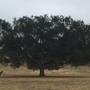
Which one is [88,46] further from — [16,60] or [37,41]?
[16,60]

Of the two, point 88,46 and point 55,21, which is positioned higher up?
point 55,21

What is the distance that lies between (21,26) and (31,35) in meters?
2.18

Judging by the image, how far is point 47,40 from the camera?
Result: 44.2 m

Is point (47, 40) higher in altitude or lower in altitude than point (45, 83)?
higher

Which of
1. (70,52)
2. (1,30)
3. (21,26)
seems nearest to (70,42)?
(70,52)

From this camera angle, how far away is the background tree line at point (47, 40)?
44031 millimetres

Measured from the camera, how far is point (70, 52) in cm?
4422

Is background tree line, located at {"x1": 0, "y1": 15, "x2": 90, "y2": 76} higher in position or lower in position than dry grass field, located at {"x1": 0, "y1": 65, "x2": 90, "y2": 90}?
higher

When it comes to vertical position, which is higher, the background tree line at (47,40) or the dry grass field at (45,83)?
the background tree line at (47,40)

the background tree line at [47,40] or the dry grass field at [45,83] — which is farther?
the background tree line at [47,40]

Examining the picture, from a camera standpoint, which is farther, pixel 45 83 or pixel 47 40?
pixel 47 40

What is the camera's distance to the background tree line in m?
44.0

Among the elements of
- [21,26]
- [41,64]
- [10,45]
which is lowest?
[41,64]

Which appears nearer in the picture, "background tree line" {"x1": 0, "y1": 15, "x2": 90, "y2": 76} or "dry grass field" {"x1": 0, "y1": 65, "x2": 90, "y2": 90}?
"dry grass field" {"x1": 0, "y1": 65, "x2": 90, "y2": 90}
